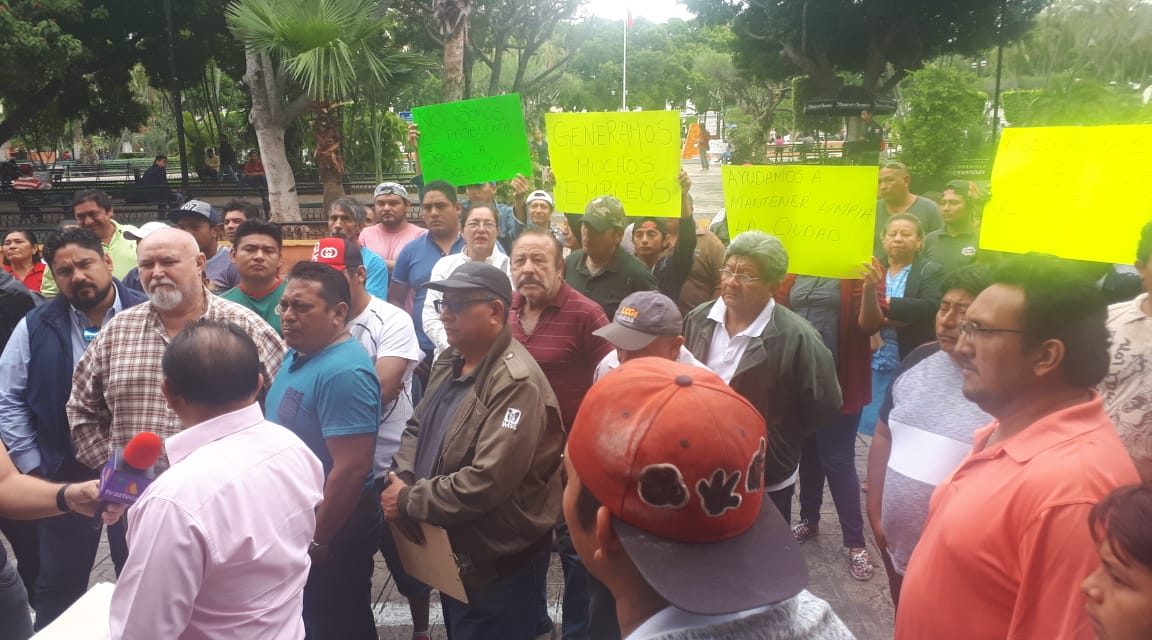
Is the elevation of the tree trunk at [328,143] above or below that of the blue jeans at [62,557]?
above

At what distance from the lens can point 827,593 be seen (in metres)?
4.17

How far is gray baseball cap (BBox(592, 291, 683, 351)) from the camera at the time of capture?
3.20 meters

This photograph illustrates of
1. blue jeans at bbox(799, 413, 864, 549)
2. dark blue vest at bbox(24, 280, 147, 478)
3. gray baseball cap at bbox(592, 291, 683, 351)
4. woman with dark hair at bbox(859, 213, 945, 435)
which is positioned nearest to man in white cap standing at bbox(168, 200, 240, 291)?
dark blue vest at bbox(24, 280, 147, 478)

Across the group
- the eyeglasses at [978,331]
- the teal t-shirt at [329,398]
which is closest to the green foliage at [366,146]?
the teal t-shirt at [329,398]

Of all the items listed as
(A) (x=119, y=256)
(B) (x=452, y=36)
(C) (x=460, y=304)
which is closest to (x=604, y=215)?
(C) (x=460, y=304)

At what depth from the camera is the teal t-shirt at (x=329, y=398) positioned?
2924 mm

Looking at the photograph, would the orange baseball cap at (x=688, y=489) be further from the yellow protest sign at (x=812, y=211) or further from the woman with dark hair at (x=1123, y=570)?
the yellow protest sign at (x=812, y=211)

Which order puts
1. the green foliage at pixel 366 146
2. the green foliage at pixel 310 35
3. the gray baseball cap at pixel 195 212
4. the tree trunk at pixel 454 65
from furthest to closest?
the green foliage at pixel 366 146 → the tree trunk at pixel 454 65 → the green foliage at pixel 310 35 → the gray baseball cap at pixel 195 212

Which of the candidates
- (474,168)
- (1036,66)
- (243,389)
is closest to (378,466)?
(243,389)

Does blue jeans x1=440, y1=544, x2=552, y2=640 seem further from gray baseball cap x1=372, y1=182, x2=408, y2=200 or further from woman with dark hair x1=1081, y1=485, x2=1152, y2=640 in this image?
gray baseball cap x1=372, y1=182, x2=408, y2=200

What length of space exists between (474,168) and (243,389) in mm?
4295

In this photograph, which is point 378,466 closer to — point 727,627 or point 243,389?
point 243,389

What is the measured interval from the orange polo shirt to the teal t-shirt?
1.93 metres

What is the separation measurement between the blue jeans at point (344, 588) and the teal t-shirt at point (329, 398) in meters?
0.30
